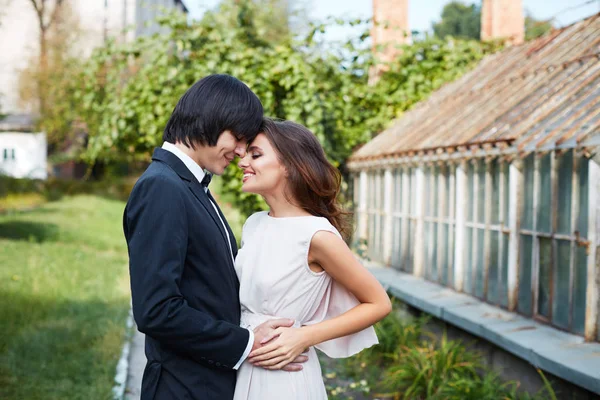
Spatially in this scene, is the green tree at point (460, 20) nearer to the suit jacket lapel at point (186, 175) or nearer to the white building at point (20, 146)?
the white building at point (20, 146)

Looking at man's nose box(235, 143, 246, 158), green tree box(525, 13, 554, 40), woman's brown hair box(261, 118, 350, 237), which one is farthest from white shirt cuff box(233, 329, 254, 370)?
Answer: green tree box(525, 13, 554, 40)

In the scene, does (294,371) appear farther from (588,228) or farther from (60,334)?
(60,334)

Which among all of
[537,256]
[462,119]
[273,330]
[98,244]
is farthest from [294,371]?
[98,244]

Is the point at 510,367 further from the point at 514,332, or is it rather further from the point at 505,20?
the point at 505,20

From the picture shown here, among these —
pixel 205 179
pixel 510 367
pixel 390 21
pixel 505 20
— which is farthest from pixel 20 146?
pixel 205 179

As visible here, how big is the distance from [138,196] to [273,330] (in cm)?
65

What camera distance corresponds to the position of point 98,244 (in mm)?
14906

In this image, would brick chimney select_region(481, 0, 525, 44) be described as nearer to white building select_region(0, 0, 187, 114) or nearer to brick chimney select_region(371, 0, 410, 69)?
brick chimney select_region(371, 0, 410, 69)

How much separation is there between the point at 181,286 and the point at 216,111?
61 centimetres

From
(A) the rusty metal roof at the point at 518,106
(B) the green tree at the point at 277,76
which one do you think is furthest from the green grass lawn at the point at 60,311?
(A) the rusty metal roof at the point at 518,106

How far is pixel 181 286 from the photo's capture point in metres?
2.13

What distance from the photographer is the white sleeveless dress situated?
7.50ft

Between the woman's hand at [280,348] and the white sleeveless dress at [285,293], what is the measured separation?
0.26ft

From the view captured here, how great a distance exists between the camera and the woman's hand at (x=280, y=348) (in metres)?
2.21
